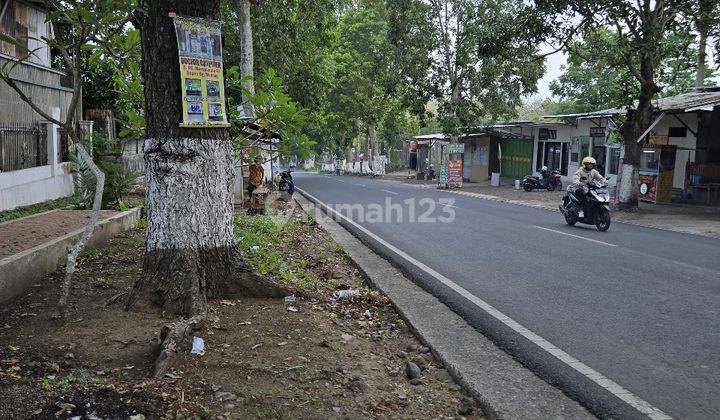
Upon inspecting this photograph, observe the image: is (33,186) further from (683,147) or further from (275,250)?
(683,147)

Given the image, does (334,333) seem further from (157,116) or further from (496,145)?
(496,145)

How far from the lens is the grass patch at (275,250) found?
6902mm

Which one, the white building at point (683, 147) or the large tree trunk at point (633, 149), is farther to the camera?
the white building at point (683, 147)

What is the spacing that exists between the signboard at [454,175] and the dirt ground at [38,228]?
81.6 feet

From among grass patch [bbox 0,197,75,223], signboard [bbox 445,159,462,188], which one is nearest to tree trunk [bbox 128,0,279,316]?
grass patch [bbox 0,197,75,223]

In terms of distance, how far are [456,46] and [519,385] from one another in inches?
1187

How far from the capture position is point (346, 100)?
4641 cm

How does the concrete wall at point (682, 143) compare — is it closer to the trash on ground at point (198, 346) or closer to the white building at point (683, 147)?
the white building at point (683, 147)

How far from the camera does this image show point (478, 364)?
4574 millimetres

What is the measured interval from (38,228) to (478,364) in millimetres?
6949

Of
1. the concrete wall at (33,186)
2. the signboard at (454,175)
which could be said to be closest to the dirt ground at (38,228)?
the concrete wall at (33,186)

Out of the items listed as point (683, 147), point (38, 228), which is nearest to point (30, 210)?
point (38, 228)

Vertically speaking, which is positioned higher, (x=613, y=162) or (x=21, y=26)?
(x=21, y=26)

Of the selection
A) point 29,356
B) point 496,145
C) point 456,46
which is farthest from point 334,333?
point 496,145
